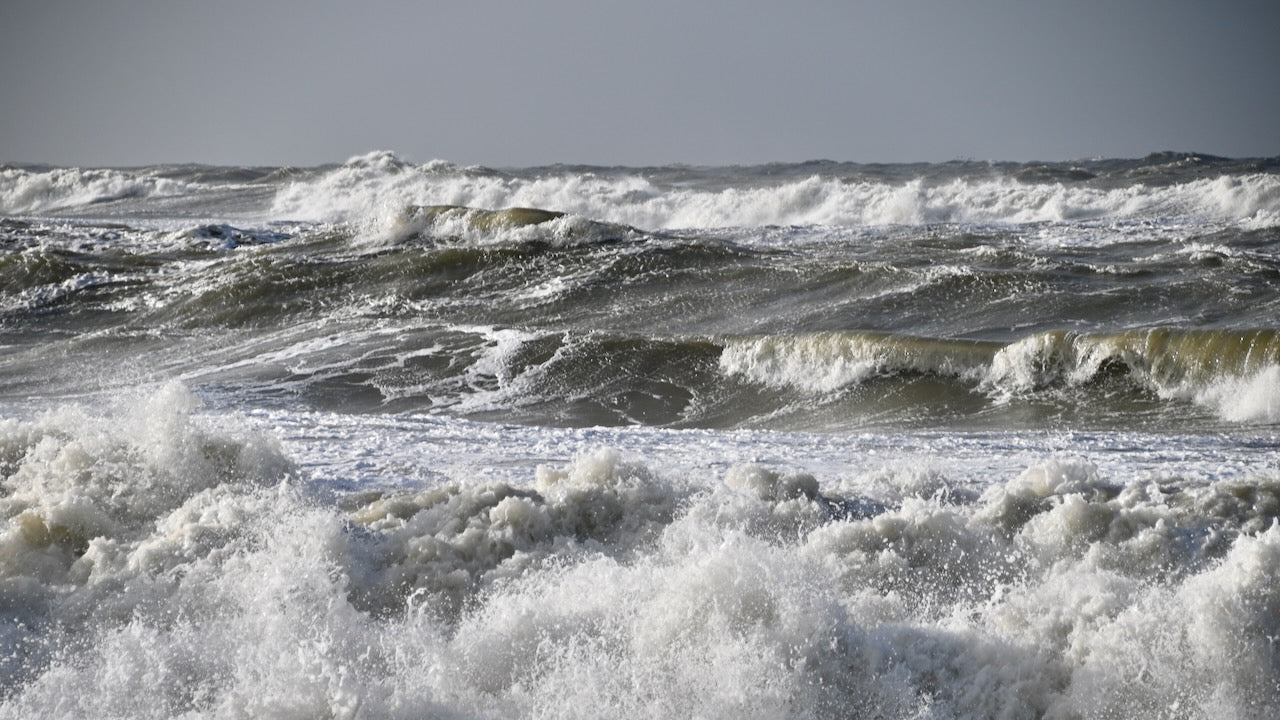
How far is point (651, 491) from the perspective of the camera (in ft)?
18.3

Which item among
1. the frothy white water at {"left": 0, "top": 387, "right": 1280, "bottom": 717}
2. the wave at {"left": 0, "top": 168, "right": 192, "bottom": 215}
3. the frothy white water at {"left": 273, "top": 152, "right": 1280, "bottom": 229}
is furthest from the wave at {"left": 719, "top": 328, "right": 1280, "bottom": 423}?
the wave at {"left": 0, "top": 168, "right": 192, "bottom": 215}

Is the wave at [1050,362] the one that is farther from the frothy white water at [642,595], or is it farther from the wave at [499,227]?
the wave at [499,227]

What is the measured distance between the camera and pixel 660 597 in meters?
4.11

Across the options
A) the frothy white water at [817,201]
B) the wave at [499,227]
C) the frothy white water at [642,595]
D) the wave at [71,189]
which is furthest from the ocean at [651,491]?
the wave at [71,189]

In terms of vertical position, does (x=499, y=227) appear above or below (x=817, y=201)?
above

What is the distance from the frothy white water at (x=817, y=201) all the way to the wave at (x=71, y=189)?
21.3ft

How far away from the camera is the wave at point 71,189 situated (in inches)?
1566

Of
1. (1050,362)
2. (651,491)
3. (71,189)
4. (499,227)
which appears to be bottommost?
(71,189)

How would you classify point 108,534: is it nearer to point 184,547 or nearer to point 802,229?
point 184,547

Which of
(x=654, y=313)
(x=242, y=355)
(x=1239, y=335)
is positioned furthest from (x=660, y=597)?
(x=654, y=313)

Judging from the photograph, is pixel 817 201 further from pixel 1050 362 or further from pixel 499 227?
pixel 1050 362

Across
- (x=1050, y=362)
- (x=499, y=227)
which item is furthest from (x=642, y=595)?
(x=499, y=227)

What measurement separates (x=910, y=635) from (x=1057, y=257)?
14403 millimetres

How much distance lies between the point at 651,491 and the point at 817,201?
1033 inches
